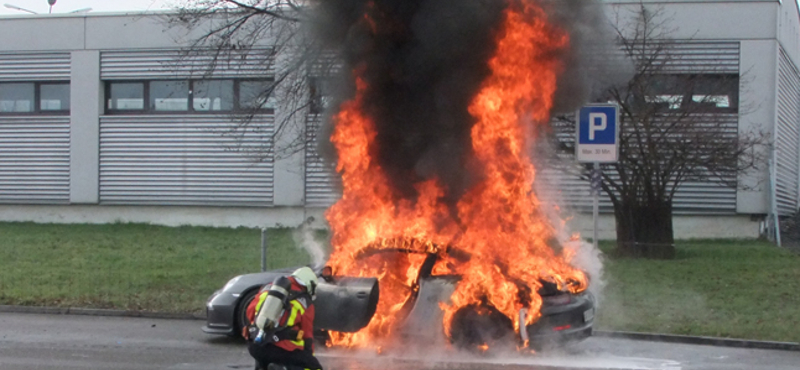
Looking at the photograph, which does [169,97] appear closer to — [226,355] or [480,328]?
[226,355]

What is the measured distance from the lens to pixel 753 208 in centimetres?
2083

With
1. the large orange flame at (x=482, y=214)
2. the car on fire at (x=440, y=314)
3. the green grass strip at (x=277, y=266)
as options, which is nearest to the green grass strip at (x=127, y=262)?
the green grass strip at (x=277, y=266)

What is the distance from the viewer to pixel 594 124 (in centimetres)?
1112

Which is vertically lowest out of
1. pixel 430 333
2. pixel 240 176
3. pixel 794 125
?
pixel 430 333

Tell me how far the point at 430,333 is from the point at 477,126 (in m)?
2.78

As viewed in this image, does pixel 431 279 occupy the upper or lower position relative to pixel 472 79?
lower

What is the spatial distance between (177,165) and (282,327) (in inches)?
728

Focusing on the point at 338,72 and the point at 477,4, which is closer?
the point at 477,4

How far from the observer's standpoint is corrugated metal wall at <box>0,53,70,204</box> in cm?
2475

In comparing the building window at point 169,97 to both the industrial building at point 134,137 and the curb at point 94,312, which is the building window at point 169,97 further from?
the curb at point 94,312

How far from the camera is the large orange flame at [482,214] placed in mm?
8551

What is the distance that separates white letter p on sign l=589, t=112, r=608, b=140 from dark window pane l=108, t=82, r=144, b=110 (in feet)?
53.6

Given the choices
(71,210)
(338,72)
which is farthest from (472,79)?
(71,210)

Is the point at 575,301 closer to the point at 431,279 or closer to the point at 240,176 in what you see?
the point at 431,279
